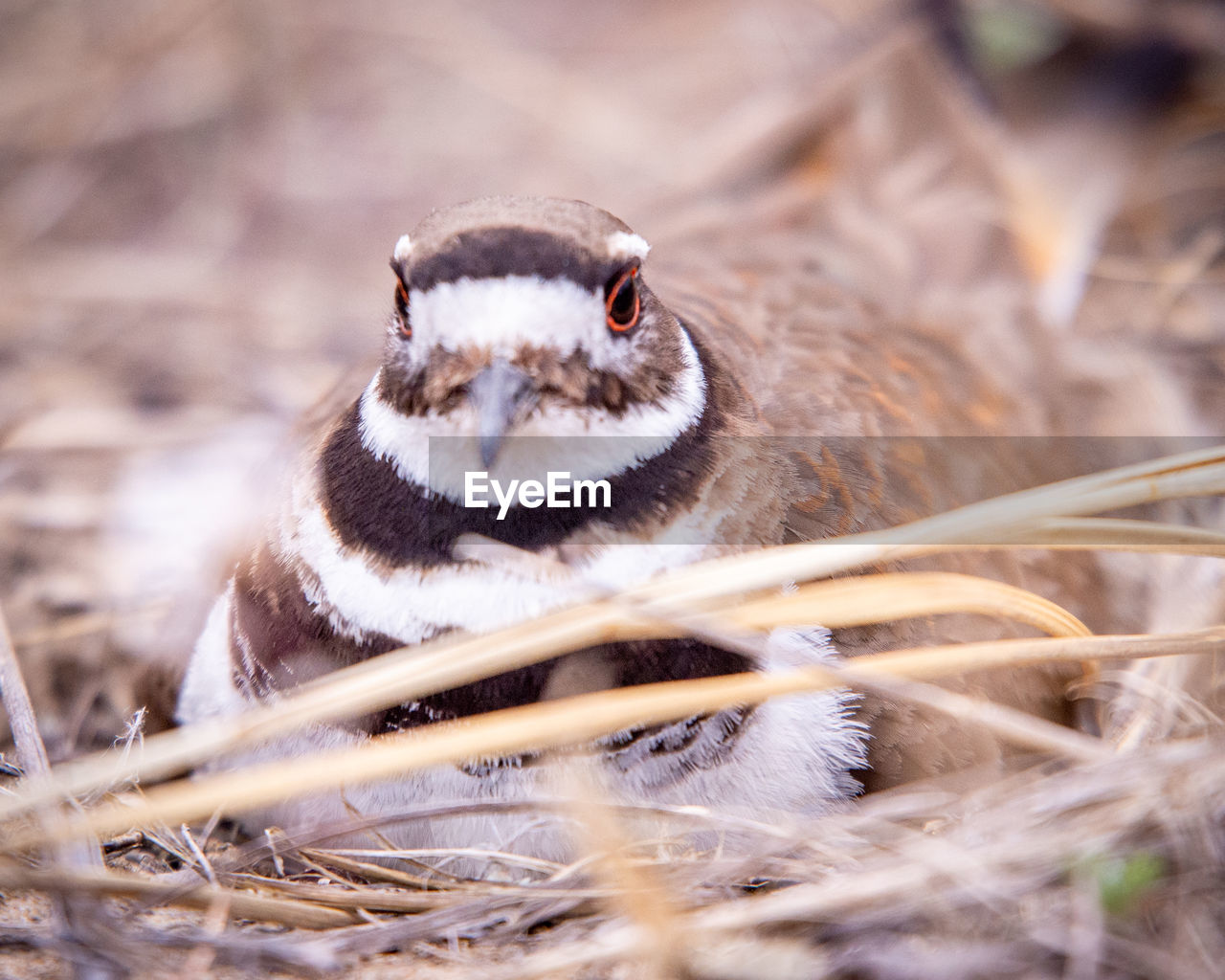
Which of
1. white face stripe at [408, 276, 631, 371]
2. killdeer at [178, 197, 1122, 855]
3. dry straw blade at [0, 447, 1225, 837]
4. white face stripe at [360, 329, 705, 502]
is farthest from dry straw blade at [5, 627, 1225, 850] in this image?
white face stripe at [408, 276, 631, 371]

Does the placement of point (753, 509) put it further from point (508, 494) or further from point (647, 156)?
point (647, 156)

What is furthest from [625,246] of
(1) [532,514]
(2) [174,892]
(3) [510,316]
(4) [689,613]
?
(2) [174,892]

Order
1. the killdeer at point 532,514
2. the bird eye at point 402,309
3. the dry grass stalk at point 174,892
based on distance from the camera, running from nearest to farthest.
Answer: the dry grass stalk at point 174,892 < the killdeer at point 532,514 < the bird eye at point 402,309

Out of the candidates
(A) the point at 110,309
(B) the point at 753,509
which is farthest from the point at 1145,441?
(A) the point at 110,309

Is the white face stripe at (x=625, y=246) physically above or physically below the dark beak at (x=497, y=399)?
above

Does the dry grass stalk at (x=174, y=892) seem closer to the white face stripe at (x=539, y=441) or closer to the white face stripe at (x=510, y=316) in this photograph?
the white face stripe at (x=539, y=441)

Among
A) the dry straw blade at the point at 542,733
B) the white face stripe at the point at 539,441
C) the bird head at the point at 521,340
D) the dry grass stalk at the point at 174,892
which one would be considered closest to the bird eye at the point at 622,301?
the bird head at the point at 521,340
